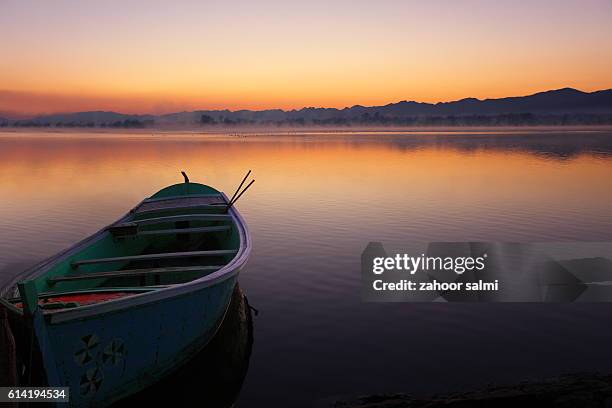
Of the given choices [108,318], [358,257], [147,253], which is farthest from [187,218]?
[108,318]

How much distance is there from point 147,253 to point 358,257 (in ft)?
24.8

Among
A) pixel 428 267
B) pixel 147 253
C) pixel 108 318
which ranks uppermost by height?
pixel 108 318

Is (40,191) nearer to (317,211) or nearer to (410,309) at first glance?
(317,211)

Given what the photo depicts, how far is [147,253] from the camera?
51.9 ft

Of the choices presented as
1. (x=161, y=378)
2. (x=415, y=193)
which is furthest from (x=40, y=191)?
(x=161, y=378)

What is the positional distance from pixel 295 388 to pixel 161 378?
2.58 meters

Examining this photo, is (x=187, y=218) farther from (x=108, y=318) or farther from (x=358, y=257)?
(x=108, y=318)

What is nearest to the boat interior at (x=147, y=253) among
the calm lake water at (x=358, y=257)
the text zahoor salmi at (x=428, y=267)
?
the calm lake water at (x=358, y=257)

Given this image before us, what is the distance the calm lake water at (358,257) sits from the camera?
10.3 metres

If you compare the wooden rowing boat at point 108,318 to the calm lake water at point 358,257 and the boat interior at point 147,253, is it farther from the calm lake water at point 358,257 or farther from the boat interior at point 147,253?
the calm lake water at point 358,257

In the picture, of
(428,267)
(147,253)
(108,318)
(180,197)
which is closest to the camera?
(108,318)

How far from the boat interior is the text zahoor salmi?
17.3ft

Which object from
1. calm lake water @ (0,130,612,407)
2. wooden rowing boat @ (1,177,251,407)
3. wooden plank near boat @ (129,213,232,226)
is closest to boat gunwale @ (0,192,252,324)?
wooden rowing boat @ (1,177,251,407)

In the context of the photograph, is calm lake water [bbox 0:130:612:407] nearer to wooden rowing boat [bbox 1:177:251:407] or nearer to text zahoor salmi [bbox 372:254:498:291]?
text zahoor salmi [bbox 372:254:498:291]
